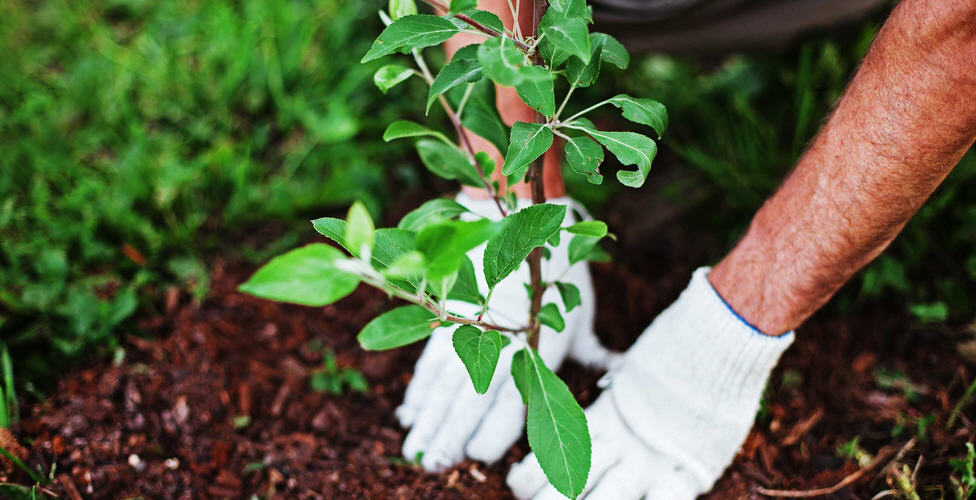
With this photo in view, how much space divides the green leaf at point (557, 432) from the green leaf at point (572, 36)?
1.62ft

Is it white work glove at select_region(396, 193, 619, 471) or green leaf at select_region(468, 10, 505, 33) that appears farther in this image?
white work glove at select_region(396, 193, 619, 471)

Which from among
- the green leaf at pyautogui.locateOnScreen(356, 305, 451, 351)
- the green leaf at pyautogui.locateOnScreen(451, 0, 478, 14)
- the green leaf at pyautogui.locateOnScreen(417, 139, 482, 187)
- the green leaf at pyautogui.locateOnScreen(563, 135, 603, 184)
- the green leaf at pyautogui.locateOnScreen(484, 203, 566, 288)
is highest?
the green leaf at pyautogui.locateOnScreen(451, 0, 478, 14)

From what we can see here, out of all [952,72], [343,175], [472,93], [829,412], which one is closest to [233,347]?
[343,175]

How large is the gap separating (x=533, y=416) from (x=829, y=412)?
2.89 ft

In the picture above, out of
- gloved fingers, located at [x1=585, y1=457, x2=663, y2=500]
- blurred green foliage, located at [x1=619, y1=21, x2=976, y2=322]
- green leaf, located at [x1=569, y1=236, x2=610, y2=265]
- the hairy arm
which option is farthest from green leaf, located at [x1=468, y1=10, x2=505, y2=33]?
gloved fingers, located at [x1=585, y1=457, x2=663, y2=500]

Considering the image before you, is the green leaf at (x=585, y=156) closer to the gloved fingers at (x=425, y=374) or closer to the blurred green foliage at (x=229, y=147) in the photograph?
the gloved fingers at (x=425, y=374)

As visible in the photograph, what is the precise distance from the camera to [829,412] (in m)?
1.48

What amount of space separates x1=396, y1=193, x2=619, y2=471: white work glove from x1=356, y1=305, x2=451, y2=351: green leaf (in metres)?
0.41

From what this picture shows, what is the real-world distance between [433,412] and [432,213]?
0.53 meters

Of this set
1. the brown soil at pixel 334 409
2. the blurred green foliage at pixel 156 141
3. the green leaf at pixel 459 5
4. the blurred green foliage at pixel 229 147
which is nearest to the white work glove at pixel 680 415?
the brown soil at pixel 334 409

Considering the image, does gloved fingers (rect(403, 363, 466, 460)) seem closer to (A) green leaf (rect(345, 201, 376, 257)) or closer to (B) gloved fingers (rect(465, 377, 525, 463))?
(B) gloved fingers (rect(465, 377, 525, 463))

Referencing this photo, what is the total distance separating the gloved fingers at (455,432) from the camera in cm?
137

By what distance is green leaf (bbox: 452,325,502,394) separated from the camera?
86cm

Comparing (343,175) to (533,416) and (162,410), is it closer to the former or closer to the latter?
(162,410)
